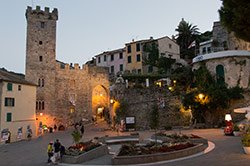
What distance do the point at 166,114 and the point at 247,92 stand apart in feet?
32.1

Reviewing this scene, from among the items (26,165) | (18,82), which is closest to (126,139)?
(26,165)

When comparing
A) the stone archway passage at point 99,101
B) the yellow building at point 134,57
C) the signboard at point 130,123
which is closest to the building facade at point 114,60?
the yellow building at point 134,57

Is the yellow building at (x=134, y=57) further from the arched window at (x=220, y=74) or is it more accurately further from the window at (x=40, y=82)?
the arched window at (x=220, y=74)

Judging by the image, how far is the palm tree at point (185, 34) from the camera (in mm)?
54125

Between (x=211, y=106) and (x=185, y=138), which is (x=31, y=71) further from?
(x=185, y=138)

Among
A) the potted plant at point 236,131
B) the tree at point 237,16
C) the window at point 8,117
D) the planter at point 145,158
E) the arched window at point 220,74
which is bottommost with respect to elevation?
the planter at point 145,158

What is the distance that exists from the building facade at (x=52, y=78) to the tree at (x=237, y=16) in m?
35.8

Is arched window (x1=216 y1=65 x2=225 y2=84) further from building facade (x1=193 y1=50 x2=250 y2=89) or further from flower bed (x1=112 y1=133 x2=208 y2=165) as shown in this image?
flower bed (x1=112 y1=133 x2=208 y2=165)

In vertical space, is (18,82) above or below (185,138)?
above

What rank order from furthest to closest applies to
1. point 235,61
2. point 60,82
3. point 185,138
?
point 60,82
point 235,61
point 185,138

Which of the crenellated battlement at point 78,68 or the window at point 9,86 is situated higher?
the crenellated battlement at point 78,68

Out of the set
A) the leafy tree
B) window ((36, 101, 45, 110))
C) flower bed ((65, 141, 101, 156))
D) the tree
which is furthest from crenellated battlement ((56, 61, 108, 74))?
the tree

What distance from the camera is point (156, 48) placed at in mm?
46500

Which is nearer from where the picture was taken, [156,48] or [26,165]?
[26,165]
